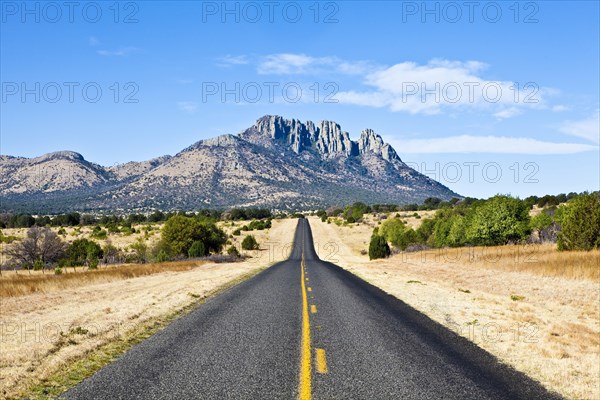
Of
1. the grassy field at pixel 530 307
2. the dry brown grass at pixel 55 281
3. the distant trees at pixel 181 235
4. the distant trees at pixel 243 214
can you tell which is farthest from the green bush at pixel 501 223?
the distant trees at pixel 243 214

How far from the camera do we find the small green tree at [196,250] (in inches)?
2103

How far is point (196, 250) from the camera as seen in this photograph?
5369cm

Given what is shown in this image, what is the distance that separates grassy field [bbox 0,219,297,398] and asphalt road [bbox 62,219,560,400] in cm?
82

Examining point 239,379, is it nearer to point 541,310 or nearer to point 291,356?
point 291,356

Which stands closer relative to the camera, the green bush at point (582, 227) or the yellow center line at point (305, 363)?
the yellow center line at point (305, 363)

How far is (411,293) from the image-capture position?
68.1 feet

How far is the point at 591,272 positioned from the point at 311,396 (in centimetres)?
2438

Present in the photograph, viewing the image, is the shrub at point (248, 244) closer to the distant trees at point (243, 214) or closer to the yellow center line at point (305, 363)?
the distant trees at point (243, 214)

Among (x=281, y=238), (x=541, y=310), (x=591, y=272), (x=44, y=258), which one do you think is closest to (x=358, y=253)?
(x=281, y=238)

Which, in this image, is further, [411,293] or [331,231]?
[331,231]

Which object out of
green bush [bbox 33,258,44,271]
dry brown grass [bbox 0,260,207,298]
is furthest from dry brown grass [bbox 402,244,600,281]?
green bush [bbox 33,258,44,271]

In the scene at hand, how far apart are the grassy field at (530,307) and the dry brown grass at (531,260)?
5cm

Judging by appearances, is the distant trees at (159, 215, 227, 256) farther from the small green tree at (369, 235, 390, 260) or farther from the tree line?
the tree line

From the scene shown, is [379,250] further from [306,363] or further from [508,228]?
[306,363]
